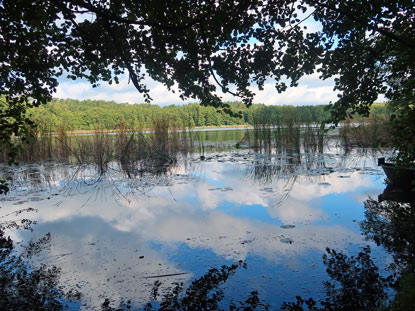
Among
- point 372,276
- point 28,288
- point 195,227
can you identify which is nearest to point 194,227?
point 195,227

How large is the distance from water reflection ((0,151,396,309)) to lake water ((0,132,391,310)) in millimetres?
12

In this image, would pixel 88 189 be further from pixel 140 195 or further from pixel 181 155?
pixel 181 155

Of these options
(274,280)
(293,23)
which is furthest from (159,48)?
(274,280)

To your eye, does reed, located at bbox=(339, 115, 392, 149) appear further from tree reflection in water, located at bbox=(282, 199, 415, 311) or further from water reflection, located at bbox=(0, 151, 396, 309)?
tree reflection in water, located at bbox=(282, 199, 415, 311)

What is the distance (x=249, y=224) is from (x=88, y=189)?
319cm

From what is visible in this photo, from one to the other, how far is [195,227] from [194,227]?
0.04ft

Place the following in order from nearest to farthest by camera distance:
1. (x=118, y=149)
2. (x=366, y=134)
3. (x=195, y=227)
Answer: (x=195, y=227) → (x=118, y=149) → (x=366, y=134)

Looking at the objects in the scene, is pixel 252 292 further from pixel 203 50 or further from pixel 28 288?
pixel 203 50

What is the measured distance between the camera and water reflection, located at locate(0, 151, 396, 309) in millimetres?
2100

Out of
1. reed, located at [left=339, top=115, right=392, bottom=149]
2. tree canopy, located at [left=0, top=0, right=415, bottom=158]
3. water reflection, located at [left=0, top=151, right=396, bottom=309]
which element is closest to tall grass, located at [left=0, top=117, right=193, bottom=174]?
water reflection, located at [left=0, top=151, right=396, bottom=309]

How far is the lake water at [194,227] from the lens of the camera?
2.08 metres

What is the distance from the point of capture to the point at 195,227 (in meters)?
3.25

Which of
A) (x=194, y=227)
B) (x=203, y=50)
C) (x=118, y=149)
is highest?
(x=203, y=50)

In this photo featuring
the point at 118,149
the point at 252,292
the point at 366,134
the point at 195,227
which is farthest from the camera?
the point at 366,134
